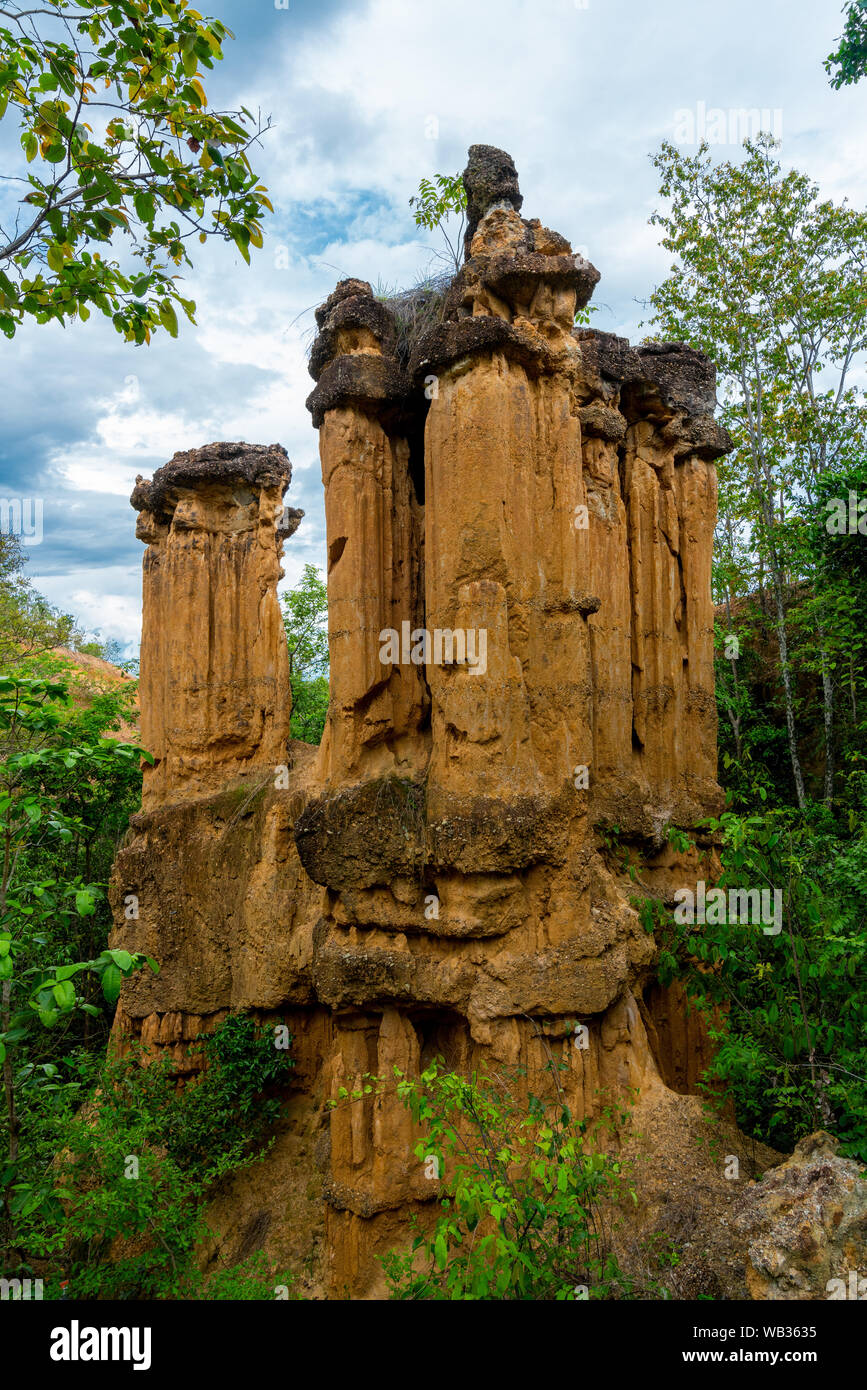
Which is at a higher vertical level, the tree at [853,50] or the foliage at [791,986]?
the tree at [853,50]

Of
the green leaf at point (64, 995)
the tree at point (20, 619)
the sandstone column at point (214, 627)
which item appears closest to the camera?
the green leaf at point (64, 995)

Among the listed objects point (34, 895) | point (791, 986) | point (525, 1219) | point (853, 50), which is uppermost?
point (853, 50)

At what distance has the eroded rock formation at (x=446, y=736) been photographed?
8.14 m

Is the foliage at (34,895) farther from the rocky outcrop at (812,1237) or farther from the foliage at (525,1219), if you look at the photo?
the rocky outcrop at (812,1237)

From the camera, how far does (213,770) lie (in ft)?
43.3

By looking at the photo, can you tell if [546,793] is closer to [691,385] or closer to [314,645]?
[691,385]

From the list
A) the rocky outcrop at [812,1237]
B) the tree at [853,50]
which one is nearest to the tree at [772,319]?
the tree at [853,50]

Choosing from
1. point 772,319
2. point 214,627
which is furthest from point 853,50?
point 214,627

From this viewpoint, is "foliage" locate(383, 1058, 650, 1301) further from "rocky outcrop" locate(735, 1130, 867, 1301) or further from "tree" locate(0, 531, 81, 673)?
"tree" locate(0, 531, 81, 673)

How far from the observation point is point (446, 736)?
848 cm

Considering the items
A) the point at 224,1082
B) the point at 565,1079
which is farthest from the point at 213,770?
the point at 565,1079

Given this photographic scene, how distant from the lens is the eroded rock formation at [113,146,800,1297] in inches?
320

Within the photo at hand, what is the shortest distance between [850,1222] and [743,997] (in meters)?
3.46

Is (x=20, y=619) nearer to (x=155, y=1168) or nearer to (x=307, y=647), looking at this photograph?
(x=307, y=647)
